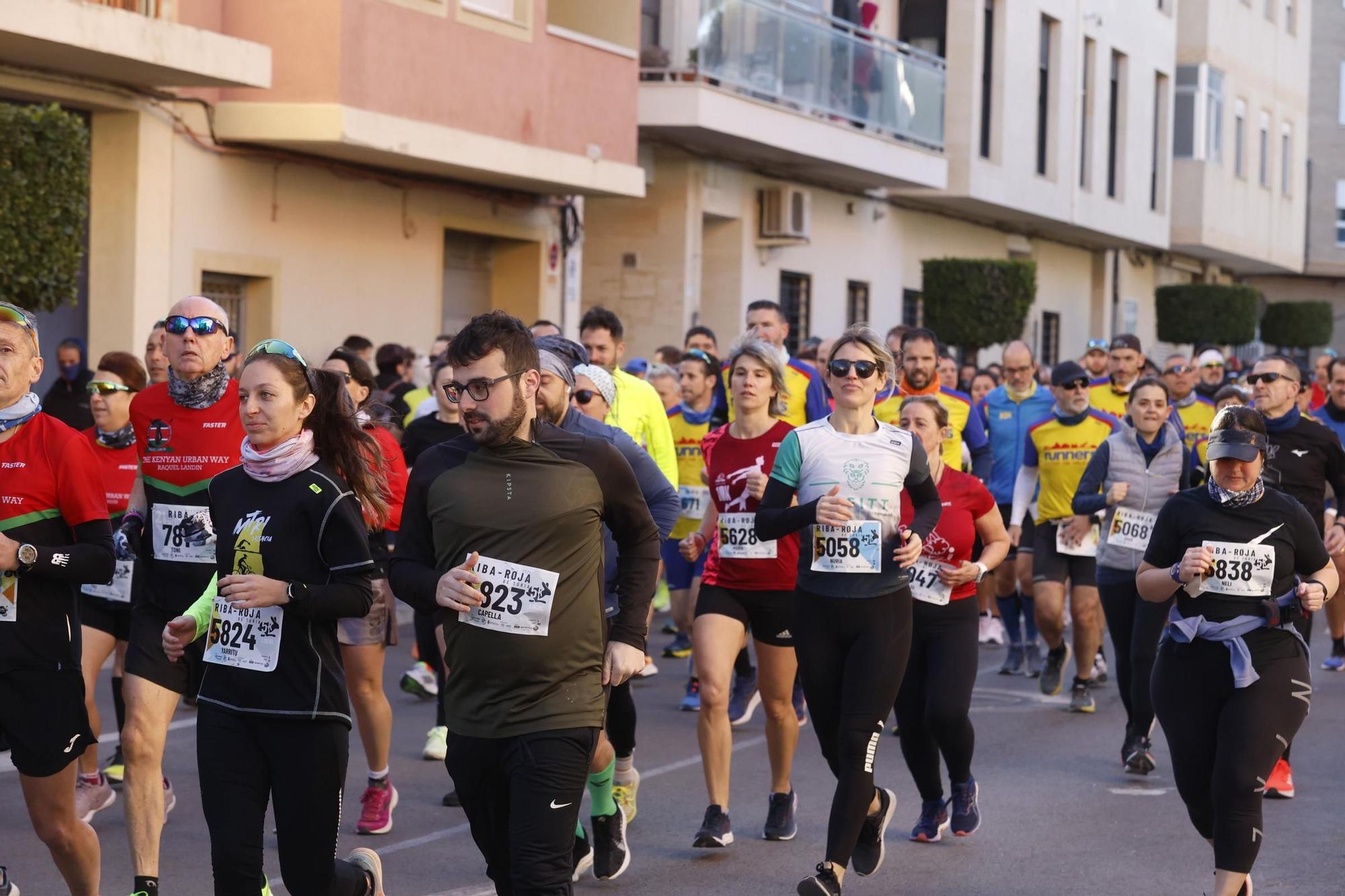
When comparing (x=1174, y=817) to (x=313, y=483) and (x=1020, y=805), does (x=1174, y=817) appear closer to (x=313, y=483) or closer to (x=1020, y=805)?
(x=1020, y=805)

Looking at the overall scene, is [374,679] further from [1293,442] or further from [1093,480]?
[1293,442]

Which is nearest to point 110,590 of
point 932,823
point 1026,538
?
point 932,823

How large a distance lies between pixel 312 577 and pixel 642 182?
15.9 metres

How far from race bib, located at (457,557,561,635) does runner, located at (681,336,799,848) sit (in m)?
2.49

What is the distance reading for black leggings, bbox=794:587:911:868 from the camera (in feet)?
22.3

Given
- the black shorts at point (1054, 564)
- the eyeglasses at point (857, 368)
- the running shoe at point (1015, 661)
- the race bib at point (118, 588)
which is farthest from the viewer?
the running shoe at point (1015, 661)

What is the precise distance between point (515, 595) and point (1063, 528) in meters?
6.76

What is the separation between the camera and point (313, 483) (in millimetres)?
5547

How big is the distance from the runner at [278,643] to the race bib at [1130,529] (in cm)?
516

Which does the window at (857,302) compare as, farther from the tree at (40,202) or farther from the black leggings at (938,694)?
the black leggings at (938,694)

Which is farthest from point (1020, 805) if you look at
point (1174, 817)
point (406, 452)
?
point (406, 452)

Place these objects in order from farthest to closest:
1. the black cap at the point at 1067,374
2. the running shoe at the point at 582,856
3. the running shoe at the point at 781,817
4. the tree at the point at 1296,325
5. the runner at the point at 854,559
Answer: the tree at the point at 1296,325
the black cap at the point at 1067,374
the running shoe at the point at 781,817
the running shoe at the point at 582,856
the runner at the point at 854,559

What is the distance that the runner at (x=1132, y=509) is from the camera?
9414mm

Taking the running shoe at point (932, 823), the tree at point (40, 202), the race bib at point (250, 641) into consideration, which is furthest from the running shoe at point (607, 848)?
the tree at point (40, 202)
